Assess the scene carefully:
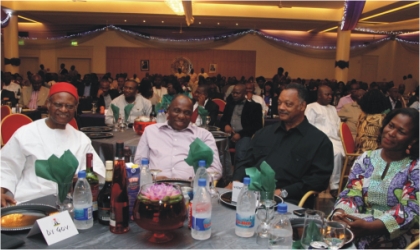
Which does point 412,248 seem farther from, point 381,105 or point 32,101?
point 32,101

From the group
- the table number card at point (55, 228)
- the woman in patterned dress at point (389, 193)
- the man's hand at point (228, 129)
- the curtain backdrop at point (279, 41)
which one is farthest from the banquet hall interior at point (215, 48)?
the table number card at point (55, 228)

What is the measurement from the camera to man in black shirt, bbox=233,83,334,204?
8.08ft

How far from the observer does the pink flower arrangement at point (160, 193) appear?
144 cm

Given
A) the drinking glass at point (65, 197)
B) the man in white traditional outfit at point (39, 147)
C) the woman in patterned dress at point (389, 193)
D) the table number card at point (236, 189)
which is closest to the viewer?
the drinking glass at point (65, 197)

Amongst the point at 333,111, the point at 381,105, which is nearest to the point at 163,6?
the point at 333,111

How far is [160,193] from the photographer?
4.76ft

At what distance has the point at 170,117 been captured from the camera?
114 inches

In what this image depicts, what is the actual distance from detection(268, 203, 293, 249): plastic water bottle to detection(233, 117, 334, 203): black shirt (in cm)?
101

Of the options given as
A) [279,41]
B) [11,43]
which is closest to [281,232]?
[11,43]

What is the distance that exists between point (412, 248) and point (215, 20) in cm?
1109

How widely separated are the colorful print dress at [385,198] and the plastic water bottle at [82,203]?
133cm

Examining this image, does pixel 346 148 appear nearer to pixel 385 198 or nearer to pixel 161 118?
pixel 161 118

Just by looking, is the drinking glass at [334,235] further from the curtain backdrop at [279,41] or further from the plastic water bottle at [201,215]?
the curtain backdrop at [279,41]

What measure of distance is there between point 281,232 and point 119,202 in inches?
25.3
